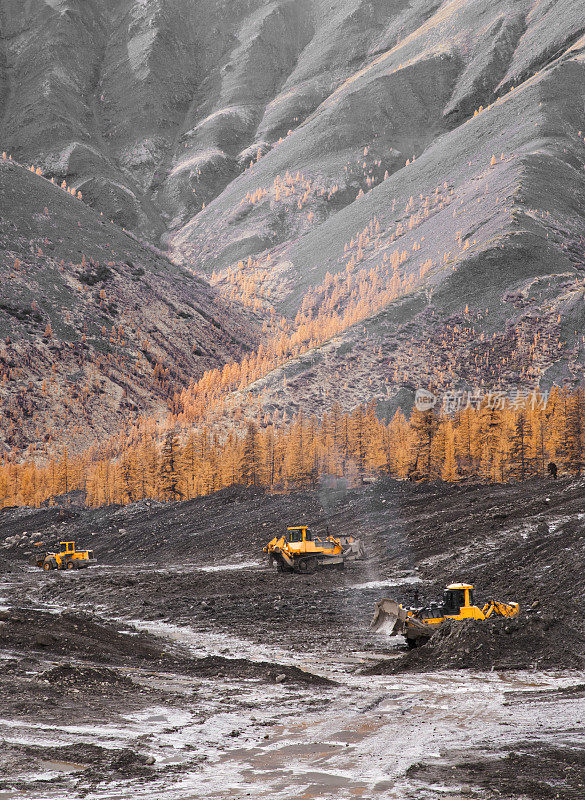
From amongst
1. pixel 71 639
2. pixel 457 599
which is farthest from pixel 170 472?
pixel 457 599

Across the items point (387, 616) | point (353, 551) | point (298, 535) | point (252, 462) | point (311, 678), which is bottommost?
point (311, 678)

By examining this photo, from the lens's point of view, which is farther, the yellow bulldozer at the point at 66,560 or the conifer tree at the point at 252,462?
the conifer tree at the point at 252,462

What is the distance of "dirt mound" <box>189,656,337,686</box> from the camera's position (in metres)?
16.4

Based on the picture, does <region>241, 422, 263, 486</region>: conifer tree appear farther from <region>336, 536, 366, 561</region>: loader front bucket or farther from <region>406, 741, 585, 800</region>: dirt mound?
<region>406, 741, 585, 800</region>: dirt mound

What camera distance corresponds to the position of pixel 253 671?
17.2m

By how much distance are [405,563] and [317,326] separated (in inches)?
4103

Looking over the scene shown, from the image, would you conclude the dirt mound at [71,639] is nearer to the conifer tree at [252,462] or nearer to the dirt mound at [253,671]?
the dirt mound at [253,671]

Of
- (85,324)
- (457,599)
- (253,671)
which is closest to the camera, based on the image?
(253,671)

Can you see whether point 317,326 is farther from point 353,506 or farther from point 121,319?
point 353,506

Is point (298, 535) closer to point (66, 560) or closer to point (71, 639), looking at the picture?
point (66, 560)

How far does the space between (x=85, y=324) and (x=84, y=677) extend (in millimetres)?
114774

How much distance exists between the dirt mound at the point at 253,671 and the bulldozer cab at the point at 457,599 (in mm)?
4515

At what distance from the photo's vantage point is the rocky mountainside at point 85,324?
108 metres

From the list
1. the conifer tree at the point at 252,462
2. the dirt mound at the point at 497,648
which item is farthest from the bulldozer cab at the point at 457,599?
the conifer tree at the point at 252,462
